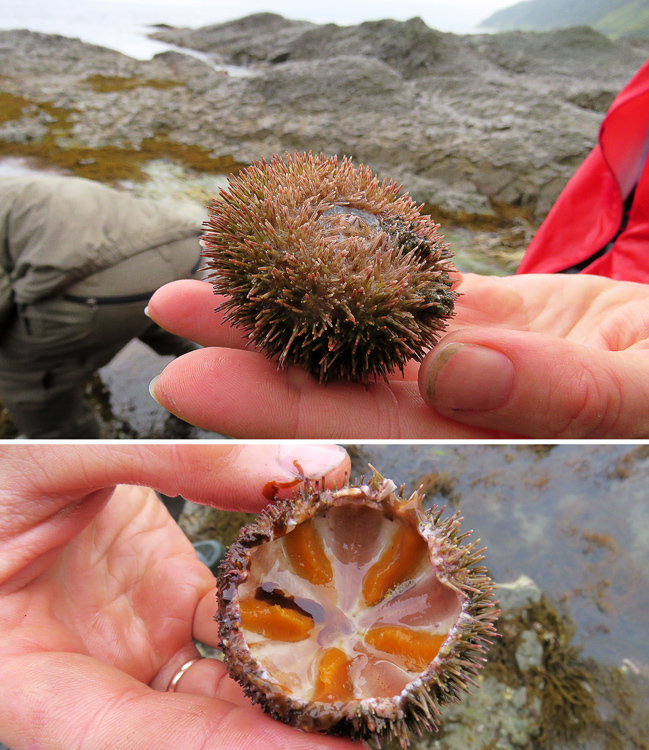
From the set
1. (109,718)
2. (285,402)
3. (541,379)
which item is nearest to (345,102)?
(285,402)

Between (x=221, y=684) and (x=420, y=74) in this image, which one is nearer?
(x=221, y=684)

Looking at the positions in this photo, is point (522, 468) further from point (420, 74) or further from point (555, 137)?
point (420, 74)

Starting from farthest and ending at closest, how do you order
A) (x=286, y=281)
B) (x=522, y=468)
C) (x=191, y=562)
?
(x=522, y=468), (x=191, y=562), (x=286, y=281)

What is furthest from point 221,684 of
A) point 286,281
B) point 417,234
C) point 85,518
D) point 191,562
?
point 417,234

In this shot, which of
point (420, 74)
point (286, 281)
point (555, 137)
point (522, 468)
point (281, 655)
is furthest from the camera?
point (420, 74)

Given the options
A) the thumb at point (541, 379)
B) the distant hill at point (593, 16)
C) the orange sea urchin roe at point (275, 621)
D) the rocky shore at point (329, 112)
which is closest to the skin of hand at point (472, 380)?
the thumb at point (541, 379)

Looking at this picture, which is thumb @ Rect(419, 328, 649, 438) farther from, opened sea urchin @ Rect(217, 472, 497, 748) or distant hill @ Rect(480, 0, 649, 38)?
distant hill @ Rect(480, 0, 649, 38)

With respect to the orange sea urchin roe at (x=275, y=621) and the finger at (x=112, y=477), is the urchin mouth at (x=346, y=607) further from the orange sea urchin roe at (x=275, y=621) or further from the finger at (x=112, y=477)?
the finger at (x=112, y=477)

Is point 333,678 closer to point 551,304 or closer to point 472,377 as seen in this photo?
point 472,377

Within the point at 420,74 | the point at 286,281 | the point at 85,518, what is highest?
the point at 420,74
